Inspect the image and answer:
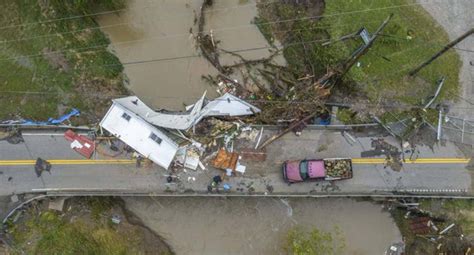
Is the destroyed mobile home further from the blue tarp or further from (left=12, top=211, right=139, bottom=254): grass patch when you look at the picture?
(left=12, top=211, right=139, bottom=254): grass patch

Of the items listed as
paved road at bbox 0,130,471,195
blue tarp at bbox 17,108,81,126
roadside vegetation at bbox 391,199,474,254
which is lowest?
roadside vegetation at bbox 391,199,474,254

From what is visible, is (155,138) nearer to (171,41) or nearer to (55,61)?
(171,41)

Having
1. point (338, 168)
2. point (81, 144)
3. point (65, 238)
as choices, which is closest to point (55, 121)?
point (81, 144)

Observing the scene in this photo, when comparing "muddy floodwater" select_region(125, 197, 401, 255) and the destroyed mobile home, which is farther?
"muddy floodwater" select_region(125, 197, 401, 255)

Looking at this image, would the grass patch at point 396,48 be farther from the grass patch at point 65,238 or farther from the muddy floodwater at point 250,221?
the grass patch at point 65,238

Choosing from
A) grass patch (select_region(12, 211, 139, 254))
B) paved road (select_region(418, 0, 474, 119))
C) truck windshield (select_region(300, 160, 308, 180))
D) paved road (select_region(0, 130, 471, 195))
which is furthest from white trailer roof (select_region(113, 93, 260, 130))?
paved road (select_region(418, 0, 474, 119))

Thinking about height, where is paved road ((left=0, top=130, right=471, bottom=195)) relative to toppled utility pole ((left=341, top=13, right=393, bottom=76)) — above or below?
below

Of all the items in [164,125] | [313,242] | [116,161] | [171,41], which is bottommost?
[313,242]
